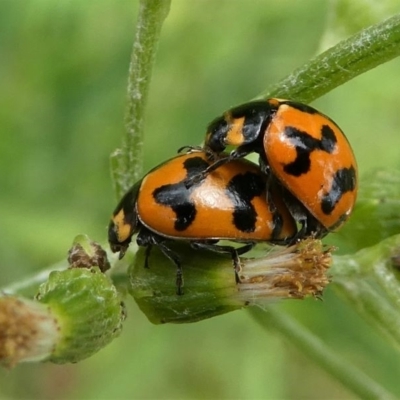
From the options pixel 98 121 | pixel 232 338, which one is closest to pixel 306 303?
pixel 232 338

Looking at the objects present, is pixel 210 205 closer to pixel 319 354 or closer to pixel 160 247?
pixel 160 247

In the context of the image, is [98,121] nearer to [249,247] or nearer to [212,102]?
[212,102]

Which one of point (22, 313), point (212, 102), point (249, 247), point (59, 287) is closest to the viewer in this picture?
point (22, 313)

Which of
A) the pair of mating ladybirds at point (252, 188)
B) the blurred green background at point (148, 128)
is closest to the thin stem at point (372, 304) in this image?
the pair of mating ladybirds at point (252, 188)

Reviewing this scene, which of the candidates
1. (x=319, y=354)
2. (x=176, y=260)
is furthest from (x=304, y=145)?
(x=319, y=354)

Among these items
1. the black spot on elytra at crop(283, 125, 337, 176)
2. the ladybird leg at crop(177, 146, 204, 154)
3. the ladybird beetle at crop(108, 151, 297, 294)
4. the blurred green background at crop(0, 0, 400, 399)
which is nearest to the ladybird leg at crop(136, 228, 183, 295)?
the ladybird beetle at crop(108, 151, 297, 294)

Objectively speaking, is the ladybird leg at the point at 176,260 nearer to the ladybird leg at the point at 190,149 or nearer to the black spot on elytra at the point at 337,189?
the ladybird leg at the point at 190,149
